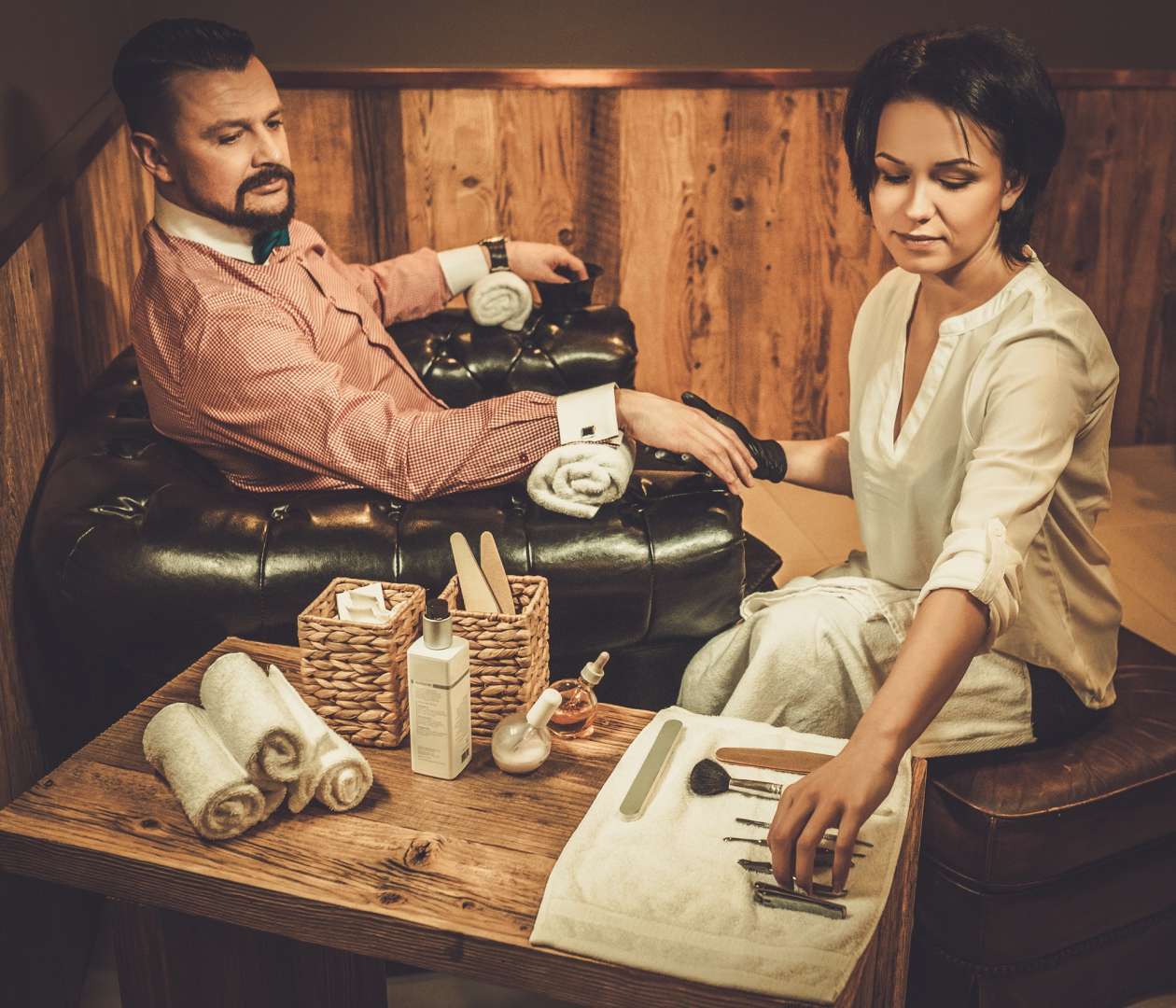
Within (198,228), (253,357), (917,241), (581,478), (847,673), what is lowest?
(847,673)

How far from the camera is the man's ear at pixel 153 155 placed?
79.7 inches

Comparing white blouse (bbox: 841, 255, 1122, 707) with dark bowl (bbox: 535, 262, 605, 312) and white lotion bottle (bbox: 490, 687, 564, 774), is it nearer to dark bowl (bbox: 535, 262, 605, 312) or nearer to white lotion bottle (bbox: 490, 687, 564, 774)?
white lotion bottle (bbox: 490, 687, 564, 774)

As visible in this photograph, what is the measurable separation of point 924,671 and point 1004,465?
31cm

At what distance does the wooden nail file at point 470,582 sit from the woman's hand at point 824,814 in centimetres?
45

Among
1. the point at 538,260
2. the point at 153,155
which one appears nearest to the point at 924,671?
the point at 153,155

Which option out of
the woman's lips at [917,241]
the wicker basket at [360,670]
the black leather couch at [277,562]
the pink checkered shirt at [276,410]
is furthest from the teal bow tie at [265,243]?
the woman's lips at [917,241]

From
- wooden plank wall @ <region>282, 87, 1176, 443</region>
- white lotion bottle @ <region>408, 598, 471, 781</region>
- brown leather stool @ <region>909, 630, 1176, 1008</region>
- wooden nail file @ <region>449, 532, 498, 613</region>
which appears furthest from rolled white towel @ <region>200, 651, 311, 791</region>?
wooden plank wall @ <region>282, 87, 1176, 443</region>

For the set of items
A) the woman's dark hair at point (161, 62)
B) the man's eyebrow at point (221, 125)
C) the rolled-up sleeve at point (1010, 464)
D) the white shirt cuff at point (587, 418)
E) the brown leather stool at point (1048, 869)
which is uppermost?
the woman's dark hair at point (161, 62)

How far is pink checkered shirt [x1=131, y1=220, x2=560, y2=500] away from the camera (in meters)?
1.88

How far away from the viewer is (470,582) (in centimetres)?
146

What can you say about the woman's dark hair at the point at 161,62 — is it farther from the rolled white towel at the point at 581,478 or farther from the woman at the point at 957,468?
the woman at the point at 957,468

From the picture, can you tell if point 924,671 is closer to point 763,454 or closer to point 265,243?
point 763,454

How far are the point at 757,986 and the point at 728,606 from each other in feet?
2.62

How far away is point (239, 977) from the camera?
4.62 feet
